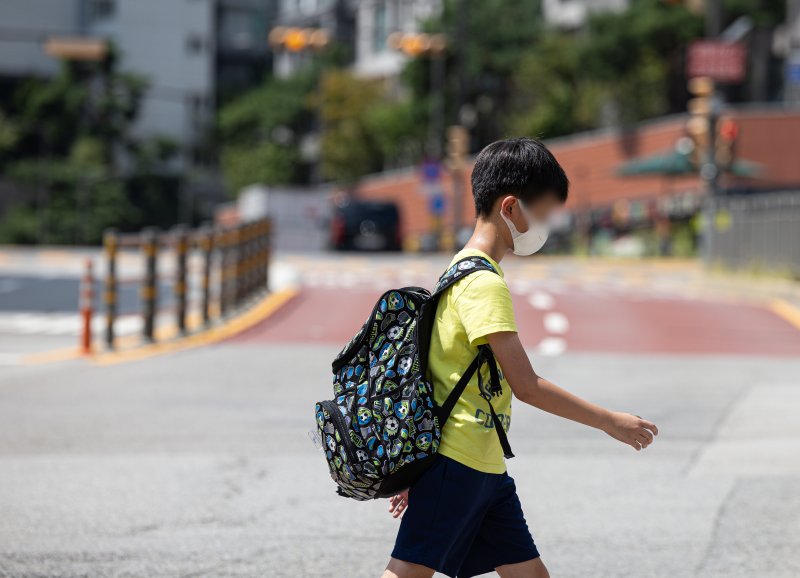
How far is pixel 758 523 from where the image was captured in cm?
675

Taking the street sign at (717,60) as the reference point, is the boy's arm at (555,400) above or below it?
below

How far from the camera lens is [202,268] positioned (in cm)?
1881

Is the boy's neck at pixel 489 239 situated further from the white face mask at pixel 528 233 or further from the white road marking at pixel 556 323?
the white road marking at pixel 556 323

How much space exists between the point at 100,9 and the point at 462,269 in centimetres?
7980

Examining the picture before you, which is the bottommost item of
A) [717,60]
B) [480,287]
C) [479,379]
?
[479,379]

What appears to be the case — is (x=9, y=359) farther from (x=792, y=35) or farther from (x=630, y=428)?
(x=792, y=35)

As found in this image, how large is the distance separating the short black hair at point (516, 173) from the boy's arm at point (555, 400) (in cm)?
37

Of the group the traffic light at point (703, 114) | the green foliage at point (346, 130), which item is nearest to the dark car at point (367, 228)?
the traffic light at point (703, 114)

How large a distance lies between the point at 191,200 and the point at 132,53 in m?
11.2

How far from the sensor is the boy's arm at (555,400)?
352cm

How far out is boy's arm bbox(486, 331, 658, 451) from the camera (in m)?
3.52

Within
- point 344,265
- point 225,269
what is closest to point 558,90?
point 344,265

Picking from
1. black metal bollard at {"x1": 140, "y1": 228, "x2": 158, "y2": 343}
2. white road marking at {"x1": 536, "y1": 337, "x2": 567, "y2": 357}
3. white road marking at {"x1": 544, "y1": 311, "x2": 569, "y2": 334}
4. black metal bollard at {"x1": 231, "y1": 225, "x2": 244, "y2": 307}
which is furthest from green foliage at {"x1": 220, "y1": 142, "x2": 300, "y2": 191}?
black metal bollard at {"x1": 140, "y1": 228, "x2": 158, "y2": 343}

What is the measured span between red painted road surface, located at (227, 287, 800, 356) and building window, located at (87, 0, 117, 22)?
59248 millimetres
